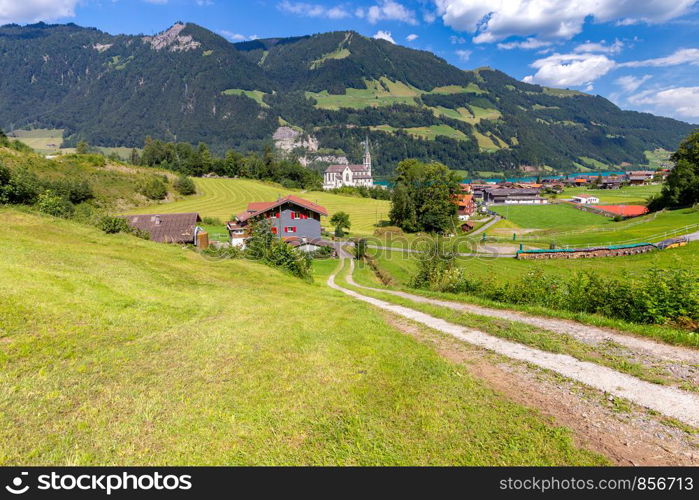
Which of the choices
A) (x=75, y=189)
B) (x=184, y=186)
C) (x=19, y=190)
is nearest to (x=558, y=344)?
(x=19, y=190)

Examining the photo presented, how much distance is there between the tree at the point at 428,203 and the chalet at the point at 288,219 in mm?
25705

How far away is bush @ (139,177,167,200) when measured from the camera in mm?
92625

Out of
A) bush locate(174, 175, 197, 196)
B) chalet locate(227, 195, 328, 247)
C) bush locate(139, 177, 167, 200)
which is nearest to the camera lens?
chalet locate(227, 195, 328, 247)

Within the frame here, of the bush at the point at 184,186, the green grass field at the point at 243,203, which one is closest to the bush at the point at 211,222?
the green grass field at the point at 243,203

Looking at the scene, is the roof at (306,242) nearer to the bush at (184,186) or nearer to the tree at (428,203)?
the tree at (428,203)

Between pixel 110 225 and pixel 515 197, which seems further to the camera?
pixel 515 197

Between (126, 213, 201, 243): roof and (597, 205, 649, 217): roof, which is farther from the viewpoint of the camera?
(597, 205, 649, 217): roof

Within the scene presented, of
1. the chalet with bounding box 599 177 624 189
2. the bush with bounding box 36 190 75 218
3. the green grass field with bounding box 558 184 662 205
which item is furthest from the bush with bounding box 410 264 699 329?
the chalet with bounding box 599 177 624 189

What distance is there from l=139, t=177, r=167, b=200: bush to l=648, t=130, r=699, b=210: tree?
4859 inches

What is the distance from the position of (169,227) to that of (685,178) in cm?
9626

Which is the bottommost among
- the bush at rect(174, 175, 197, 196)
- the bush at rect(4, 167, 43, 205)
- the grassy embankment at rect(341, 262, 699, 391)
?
the grassy embankment at rect(341, 262, 699, 391)

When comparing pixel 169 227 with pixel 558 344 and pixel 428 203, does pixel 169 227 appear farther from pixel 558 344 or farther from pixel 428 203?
pixel 428 203

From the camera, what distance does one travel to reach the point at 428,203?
252 ft

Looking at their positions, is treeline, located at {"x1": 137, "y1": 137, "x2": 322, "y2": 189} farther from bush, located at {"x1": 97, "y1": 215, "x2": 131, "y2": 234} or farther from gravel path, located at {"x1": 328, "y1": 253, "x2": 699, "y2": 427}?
gravel path, located at {"x1": 328, "y1": 253, "x2": 699, "y2": 427}
